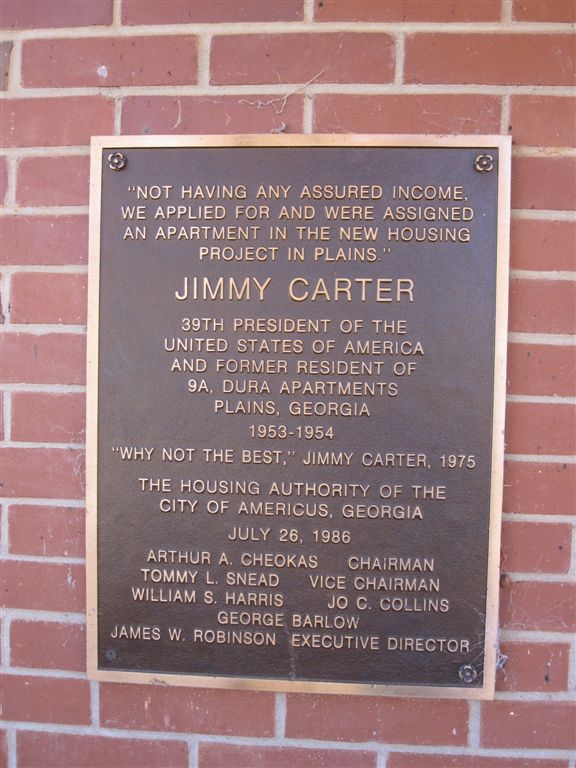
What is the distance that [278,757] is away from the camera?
1748 millimetres

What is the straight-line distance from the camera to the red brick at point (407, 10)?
166cm

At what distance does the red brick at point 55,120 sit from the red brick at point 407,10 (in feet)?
2.14

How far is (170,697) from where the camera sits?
5.77 ft

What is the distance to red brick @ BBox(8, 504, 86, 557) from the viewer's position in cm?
177

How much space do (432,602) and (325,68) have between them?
1.47m

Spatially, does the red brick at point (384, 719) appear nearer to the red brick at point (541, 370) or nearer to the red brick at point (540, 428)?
the red brick at point (540, 428)

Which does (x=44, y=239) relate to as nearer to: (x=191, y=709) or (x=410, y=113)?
(x=410, y=113)

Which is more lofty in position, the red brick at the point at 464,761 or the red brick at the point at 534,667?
the red brick at the point at 534,667

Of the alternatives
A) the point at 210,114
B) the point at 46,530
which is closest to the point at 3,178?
the point at 210,114

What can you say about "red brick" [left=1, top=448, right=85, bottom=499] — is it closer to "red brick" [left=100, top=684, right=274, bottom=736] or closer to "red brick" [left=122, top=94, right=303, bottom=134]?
"red brick" [left=100, top=684, right=274, bottom=736]

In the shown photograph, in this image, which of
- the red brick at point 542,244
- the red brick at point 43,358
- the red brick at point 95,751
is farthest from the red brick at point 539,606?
the red brick at point 43,358

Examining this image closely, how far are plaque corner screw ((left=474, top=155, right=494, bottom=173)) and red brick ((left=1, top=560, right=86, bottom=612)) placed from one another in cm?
155

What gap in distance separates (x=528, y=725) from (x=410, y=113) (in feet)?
5.57

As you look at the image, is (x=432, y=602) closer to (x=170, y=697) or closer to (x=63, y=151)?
(x=170, y=697)
